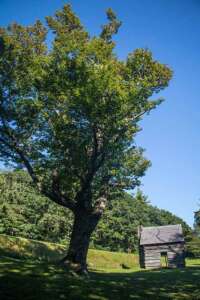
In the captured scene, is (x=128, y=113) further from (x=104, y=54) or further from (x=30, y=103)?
(x=30, y=103)

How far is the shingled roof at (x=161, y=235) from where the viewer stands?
147 ft

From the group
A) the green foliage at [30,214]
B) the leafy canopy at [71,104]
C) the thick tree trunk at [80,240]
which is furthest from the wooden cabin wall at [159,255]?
the thick tree trunk at [80,240]

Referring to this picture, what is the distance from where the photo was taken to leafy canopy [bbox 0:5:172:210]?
1942 cm

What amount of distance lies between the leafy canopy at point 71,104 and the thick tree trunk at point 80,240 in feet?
2.53

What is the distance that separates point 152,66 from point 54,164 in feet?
34.9

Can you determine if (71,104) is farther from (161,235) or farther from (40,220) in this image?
(40,220)

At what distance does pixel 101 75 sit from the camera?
18.7 m

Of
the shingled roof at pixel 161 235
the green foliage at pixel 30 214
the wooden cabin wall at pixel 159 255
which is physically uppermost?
the green foliage at pixel 30 214

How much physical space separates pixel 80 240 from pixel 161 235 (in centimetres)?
2865

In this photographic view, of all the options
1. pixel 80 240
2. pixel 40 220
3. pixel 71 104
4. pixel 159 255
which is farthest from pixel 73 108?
pixel 40 220

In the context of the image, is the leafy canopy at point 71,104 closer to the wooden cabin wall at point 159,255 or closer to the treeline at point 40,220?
the treeline at point 40,220

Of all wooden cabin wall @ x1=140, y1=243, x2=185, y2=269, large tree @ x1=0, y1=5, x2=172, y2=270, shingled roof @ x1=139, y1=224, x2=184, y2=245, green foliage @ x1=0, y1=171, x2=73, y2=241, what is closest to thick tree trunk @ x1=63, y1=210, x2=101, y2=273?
large tree @ x1=0, y1=5, x2=172, y2=270

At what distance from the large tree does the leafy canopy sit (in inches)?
2.7

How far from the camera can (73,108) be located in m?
19.9
